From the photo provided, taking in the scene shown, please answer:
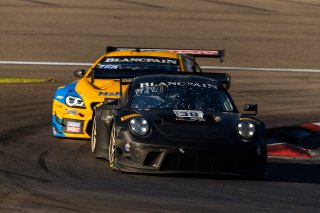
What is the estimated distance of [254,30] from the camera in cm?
2903

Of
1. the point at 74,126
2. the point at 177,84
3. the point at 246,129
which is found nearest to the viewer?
the point at 246,129

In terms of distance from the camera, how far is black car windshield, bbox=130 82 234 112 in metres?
11.1

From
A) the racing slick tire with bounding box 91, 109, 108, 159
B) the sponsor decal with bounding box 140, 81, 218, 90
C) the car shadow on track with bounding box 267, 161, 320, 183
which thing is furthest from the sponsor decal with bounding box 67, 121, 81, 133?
the car shadow on track with bounding box 267, 161, 320, 183

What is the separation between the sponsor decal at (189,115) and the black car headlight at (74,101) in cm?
275

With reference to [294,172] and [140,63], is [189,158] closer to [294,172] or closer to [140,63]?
[294,172]

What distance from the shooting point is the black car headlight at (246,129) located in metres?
10.3

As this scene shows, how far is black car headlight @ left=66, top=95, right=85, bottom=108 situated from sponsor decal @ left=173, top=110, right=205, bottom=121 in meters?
2.75

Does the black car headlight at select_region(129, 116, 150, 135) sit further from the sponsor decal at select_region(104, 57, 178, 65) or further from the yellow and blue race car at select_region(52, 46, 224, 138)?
the sponsor decal at select_region(104, 57, 178, 65)

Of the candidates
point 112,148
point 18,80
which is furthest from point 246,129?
point 18,80

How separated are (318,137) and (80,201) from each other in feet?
21.0

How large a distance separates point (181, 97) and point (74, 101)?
253 centimetres

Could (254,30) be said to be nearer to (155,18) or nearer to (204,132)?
(155,18)

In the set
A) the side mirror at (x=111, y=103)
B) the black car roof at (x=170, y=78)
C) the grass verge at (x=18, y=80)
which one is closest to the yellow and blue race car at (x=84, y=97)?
the side mirror at (x=111, y=103)

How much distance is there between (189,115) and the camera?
1063 cm
